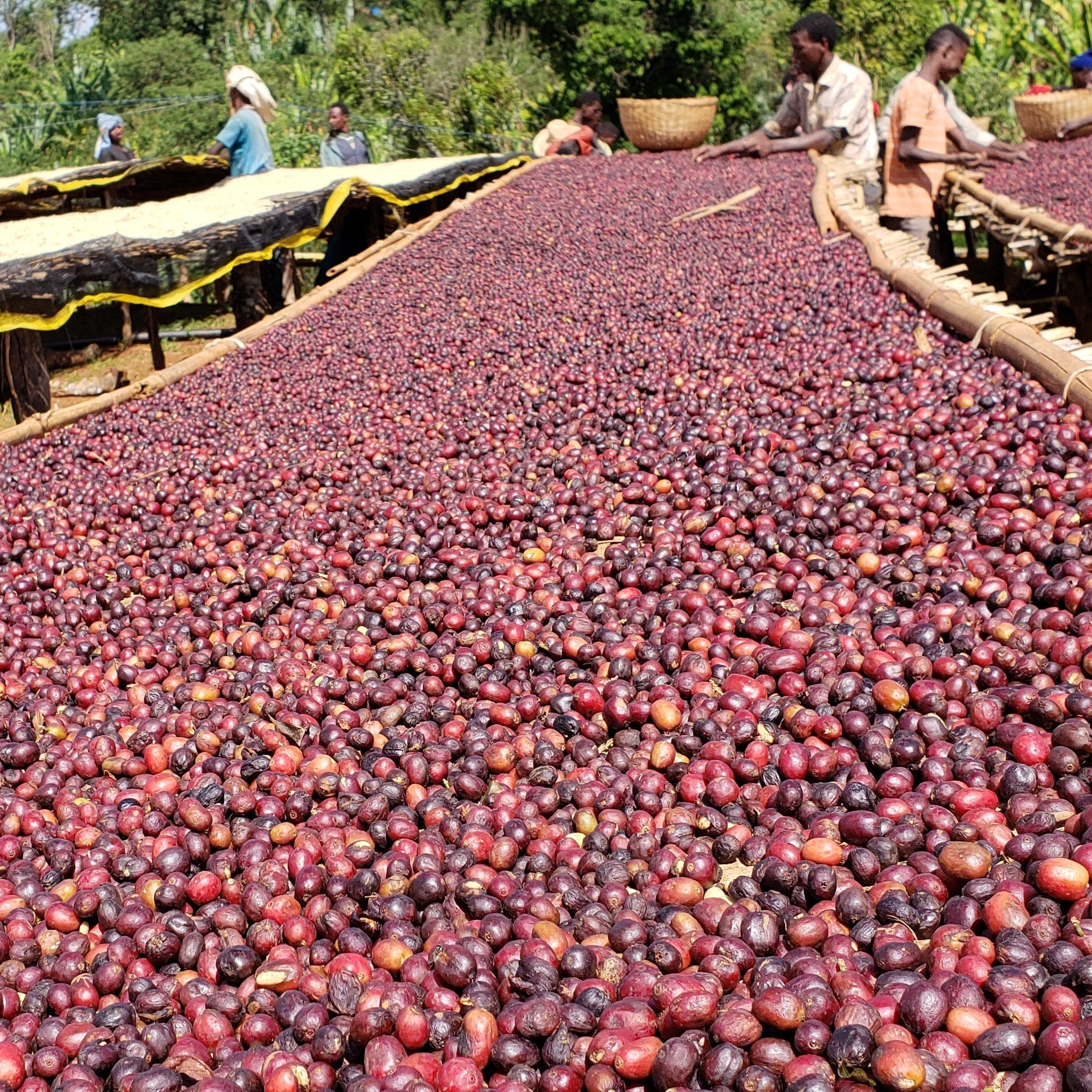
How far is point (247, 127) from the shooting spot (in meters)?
12.4

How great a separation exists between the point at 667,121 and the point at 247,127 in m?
7.16

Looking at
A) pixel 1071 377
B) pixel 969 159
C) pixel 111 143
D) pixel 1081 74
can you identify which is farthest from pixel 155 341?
pixel 1081 74

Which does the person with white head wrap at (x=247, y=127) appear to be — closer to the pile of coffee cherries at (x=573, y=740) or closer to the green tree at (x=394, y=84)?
the pile of coffee cherries at (x=573, y=740)

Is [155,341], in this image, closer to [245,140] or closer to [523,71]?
[245,140]

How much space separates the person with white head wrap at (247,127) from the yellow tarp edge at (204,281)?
7.79 feet

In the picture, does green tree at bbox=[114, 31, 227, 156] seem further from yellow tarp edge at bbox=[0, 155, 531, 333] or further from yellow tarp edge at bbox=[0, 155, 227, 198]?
yellow tarp edge at bbox=[0, 155, 531, 333]

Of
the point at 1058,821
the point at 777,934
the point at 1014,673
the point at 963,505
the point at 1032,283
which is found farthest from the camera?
the point at 1032,283

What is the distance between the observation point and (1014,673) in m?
3.05

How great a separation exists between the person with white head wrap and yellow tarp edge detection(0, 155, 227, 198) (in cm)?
41

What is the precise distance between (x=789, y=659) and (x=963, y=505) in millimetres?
1468

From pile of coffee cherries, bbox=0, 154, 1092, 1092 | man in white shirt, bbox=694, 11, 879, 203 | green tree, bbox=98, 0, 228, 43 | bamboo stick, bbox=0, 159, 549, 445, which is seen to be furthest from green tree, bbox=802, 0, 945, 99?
green tree, bbox=98, 0, 228, 43

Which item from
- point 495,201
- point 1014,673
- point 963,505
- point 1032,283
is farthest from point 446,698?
point 1032,283

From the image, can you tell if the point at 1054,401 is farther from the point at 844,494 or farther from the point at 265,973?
the point at 265,973

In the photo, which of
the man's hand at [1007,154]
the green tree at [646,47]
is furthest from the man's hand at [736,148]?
the green tree at [646,47]
